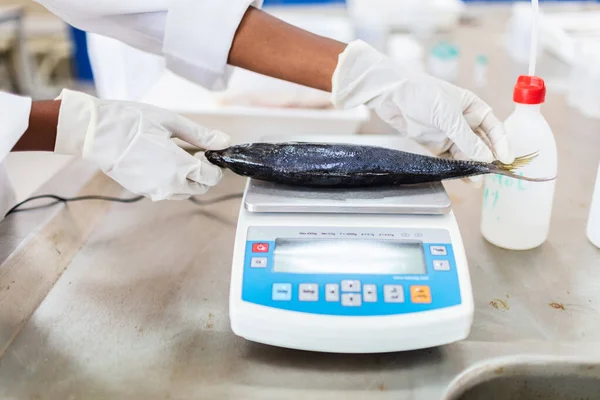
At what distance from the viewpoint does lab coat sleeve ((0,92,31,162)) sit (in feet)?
2.65

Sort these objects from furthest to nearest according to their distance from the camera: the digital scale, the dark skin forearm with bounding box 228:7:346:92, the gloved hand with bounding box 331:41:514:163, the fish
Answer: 1. the dark skin forearm with bounding box 228:7:346:92
2. the gloved hand with bounding box 331:41:514:163
3. the fish
4. the digital scale

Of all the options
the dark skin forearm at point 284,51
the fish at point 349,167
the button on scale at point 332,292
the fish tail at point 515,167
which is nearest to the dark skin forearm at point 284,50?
the dark skin forearm at point 284,51

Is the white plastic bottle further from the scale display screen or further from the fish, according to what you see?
the scale display screen

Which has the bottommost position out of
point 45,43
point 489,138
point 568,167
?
point 45,43

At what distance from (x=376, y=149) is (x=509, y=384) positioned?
1.19ft

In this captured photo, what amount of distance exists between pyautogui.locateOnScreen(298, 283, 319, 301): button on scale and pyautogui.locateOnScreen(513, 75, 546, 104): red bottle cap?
0.42 meters

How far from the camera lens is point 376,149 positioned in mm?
827

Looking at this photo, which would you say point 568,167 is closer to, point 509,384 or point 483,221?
point 483,221

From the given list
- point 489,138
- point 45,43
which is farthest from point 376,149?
point 45,43

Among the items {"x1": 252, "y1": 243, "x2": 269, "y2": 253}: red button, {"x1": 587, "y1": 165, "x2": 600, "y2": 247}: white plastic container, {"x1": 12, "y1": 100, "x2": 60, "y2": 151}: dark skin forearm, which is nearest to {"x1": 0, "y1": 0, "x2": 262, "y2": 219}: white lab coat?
{"x1": 12, "y1": 100, "x2": 60, "y2": 151}: dark skin forearm

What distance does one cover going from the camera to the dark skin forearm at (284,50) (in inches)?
39.5

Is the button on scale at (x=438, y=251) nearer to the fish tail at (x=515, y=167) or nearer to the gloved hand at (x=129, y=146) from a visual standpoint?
the fish tail at (x=515, y=167)

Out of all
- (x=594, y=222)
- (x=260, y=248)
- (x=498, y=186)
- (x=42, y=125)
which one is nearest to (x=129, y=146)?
(x=42, y=125)

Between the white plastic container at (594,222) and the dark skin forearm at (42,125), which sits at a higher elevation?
the dark skin forearm at (42,125)
